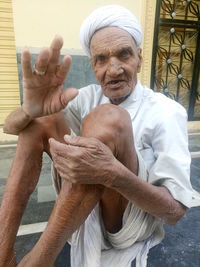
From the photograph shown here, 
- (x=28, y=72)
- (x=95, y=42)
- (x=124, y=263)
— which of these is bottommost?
(x=124, y=263)

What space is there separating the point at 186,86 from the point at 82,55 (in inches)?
75.0

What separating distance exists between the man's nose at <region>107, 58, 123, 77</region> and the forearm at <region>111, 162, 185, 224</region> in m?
0.48

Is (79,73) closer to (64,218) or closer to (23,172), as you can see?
(23,172)

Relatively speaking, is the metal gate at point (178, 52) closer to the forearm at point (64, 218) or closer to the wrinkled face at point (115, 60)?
the wrinkled face at point (115, 60)

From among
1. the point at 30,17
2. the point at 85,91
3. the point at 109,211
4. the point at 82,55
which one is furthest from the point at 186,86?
the point at 109,211

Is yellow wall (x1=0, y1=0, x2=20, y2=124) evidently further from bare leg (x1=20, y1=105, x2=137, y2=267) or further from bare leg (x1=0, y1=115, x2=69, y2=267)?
bare leg (x1=20, y1=105, x2=137, y2=267)

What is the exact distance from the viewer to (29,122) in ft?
3.76

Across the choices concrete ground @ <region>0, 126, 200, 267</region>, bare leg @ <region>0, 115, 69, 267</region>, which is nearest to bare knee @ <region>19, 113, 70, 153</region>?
bare leg @ <region>0, 115, 69, 267</region>

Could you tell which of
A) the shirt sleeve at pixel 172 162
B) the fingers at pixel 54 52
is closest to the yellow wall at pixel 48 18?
the fingers at pixel 54 52

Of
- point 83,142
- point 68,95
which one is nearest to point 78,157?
point 83,142

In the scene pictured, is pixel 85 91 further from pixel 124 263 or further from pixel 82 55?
pixel 82 55

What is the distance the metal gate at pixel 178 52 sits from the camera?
3834 mm

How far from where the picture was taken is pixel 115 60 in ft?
3.96

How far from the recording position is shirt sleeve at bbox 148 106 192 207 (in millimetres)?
1055
